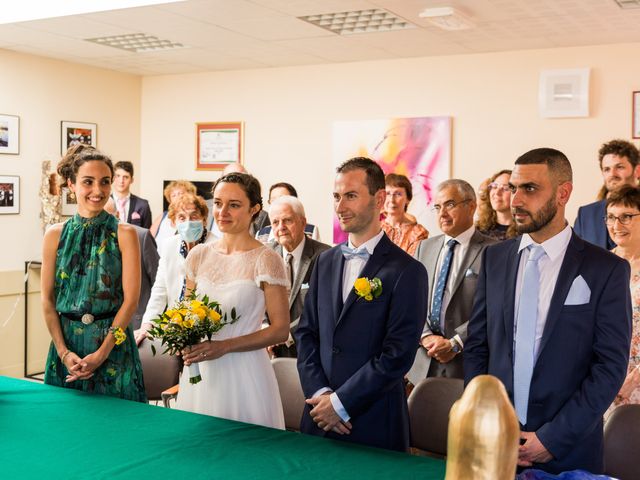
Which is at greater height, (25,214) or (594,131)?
(594,131)

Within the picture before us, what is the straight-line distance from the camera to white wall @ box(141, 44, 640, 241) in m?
7.00

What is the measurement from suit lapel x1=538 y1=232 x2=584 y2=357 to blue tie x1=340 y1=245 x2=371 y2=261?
75 centimetres

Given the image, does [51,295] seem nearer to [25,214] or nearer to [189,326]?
[189,326]

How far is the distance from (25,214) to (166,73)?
2.38 metres

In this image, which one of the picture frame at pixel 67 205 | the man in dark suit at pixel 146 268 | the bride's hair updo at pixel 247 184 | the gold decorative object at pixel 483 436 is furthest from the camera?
the picture frame at pixel 67 205

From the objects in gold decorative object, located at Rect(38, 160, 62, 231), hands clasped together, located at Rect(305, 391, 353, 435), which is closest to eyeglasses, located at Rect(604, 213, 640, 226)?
hands clasped together, located at Rect(305, 391, 353, 435)

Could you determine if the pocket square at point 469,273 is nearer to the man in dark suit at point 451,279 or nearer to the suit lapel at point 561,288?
the man in dark suit at point 451,279

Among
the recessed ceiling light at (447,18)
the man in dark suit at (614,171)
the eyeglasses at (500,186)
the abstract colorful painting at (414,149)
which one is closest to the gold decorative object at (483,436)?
the man in dark suit at (614,171)

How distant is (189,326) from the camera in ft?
9.51

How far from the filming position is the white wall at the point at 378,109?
700 cm

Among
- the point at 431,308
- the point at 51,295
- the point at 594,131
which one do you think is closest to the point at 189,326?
the point at 51,295

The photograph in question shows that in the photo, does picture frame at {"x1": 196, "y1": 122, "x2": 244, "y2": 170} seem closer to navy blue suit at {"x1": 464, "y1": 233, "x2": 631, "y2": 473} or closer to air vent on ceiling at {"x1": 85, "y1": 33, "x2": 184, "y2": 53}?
air vent on ceiling at {"x1": 85, "y1": 33, "x2": 184, "y2": 53}

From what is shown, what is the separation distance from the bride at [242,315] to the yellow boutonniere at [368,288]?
0.57 meters

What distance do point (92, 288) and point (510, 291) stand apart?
6.12 ft
